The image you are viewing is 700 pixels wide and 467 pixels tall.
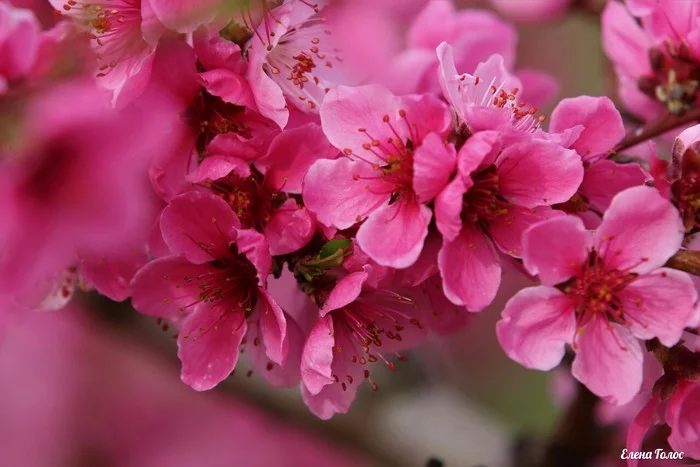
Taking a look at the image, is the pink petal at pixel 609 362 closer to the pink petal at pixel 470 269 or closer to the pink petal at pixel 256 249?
the pink petal at pixel 470 269

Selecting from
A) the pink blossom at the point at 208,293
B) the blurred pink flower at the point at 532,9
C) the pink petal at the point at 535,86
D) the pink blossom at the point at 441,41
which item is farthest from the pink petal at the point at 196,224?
the blurred pink flower at the point at 532,9

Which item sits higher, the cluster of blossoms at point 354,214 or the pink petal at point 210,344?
Result: the cluster of blossoms at point 354,214

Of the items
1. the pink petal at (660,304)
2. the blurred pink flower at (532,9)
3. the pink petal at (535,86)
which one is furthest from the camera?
the blurred pink flower at (532,9)

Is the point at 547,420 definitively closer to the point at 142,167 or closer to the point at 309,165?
the point at 309,165

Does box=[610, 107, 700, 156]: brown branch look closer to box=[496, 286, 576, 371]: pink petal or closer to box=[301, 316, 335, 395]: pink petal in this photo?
box=[496, 286, 576, 371]: pink petal

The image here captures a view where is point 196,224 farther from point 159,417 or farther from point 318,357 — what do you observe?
point 159,417

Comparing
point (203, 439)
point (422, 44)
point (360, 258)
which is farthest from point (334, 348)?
point (203, 439)
